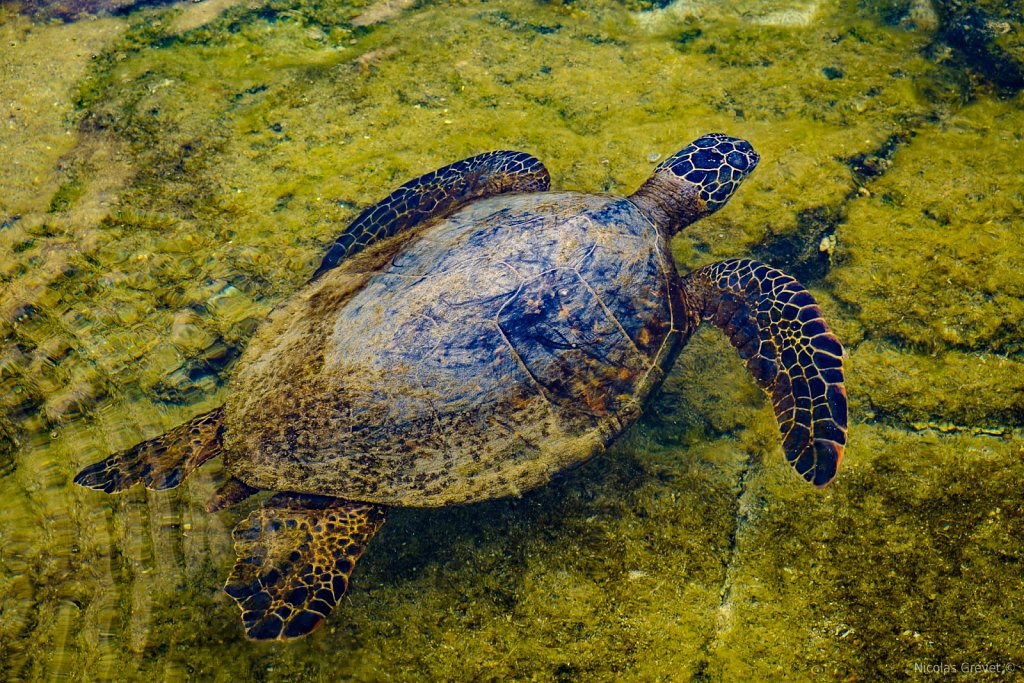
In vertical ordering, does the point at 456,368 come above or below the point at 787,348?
above

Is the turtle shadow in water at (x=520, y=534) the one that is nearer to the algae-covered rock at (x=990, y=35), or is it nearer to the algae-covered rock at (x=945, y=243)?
the algae-covered rock at (x=945, y=243)

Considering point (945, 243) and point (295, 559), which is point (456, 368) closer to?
point (295, 559)

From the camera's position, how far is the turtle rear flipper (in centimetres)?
298

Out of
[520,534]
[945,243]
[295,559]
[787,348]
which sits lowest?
[520,534]

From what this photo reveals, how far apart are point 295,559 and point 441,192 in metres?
2.57

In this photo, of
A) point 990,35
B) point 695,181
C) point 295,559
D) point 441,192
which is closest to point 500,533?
point 295,559

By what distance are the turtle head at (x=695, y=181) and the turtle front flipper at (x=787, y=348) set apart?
0.46m

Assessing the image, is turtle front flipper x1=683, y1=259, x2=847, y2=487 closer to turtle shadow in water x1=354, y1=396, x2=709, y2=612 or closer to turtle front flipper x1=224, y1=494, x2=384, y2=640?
turtle shadow in water x1=354, y1=396, x2=709, y2=612

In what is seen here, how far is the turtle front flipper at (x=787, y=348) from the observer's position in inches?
125

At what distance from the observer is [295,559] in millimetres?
2889

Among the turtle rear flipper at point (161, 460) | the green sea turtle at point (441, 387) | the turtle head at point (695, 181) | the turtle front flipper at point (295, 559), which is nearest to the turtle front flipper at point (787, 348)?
the green sea turtle at point (441, 387)

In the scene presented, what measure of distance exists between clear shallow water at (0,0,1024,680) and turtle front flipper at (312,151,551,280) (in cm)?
30

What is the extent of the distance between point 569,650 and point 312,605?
1238 mm

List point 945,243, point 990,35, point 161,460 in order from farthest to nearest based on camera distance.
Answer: point 990,35
point 945,243
point 161,460
